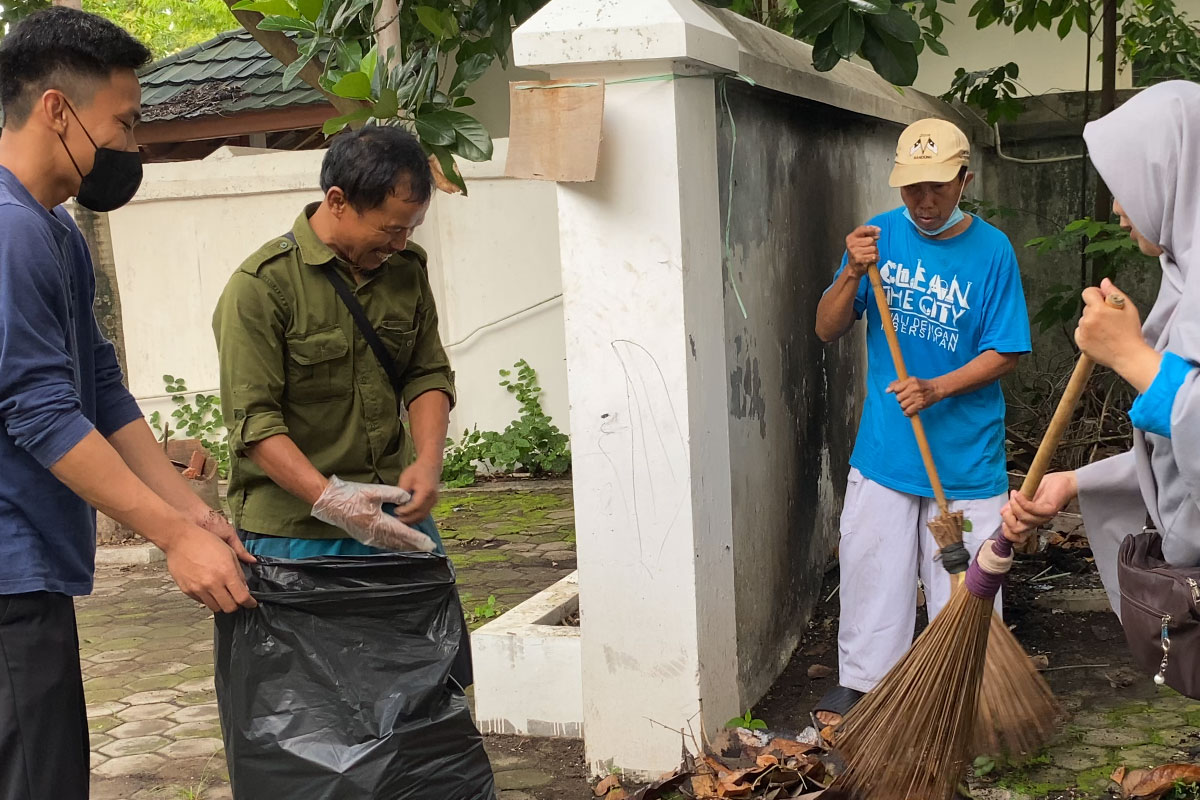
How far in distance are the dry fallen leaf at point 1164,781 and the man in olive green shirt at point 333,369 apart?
2.01 metres

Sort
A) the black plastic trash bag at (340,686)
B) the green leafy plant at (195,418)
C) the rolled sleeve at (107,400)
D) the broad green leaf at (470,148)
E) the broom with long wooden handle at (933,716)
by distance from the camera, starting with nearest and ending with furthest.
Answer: the black plastic trash bag at (340,686)
the rolled sleeve at (107,400)
the broom with long wooden handle at (933,716)
the broad green leaf at (470,148)
the green leafy plant at (195,418)

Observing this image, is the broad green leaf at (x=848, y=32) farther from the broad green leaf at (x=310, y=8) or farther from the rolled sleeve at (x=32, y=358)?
the rolled sleeve at (x=32, y=358)

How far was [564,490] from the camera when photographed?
8352 millimetres

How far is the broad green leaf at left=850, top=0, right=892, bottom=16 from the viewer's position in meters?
3.82

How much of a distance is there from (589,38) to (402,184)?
760 millimetres

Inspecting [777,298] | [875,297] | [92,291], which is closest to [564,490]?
[777,298]

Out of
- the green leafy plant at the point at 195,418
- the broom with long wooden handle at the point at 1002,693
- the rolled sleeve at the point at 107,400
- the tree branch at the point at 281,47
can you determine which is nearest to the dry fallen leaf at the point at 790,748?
the broom with long wooden handle at the point at 1002,693

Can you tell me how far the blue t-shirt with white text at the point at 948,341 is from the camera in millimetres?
3756

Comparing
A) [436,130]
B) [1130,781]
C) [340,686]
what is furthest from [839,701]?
[436,130]

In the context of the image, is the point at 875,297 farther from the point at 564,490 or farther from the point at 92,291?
the point at 564,490

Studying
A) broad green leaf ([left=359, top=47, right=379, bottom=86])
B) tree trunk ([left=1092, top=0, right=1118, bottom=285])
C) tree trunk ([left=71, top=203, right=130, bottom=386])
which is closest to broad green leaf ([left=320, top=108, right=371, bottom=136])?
broad green leaf ([left=359, top=47, right=379, bottom=86])

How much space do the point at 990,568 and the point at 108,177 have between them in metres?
2.21

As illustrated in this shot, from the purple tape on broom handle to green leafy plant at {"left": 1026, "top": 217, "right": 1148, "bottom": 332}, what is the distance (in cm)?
237

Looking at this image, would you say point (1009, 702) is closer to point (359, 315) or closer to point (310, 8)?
point (359, 315)
